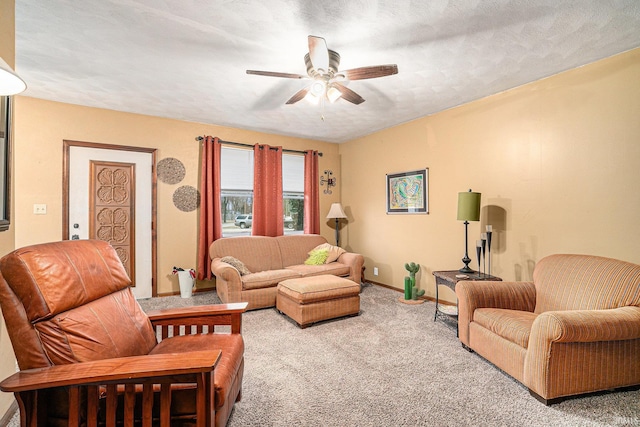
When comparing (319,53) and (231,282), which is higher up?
(319,53)

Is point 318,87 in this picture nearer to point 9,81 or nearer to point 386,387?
point 9,81

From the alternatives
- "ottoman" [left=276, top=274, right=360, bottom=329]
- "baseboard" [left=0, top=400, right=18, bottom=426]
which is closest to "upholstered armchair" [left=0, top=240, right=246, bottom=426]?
"baseboard" [left=0, top=400, right=18, bottom=426]

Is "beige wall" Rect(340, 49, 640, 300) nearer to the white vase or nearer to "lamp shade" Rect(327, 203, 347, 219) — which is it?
"lamp shade" Rect(327, 203, 347, 219)

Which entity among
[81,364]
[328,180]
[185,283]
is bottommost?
[185,283]

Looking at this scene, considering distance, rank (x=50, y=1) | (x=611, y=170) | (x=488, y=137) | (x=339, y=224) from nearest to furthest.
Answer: (x=50, y=1)
(x=611, y=170)
(x=488, y=137)
(x=339, y=224)

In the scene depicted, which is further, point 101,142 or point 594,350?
point 101,142

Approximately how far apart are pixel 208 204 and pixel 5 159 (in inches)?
112

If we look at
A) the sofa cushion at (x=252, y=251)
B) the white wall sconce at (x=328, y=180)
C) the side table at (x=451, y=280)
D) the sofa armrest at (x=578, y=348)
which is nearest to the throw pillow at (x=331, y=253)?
the sofa cushion at (x=252, y=251)

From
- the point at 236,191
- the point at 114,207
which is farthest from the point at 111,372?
the point at 236,191

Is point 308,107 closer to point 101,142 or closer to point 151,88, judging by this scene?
point 151,88

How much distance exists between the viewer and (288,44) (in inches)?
94.7

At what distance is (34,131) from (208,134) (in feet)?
6.55

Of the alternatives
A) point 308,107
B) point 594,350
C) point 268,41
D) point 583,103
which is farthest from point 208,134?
point 594,350

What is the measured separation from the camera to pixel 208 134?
15.1 feet
